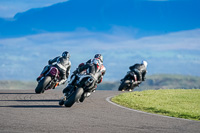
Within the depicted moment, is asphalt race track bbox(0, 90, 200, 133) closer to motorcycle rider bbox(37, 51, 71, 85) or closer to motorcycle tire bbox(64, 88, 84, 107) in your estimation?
motorcycle tire bbox(64, 88, 84, 107)

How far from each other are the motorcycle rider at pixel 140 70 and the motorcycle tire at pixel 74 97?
14.0m

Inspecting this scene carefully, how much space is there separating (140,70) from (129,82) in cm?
145

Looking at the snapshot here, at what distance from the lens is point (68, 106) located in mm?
12320

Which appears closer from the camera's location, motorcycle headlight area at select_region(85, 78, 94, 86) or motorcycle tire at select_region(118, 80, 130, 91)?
motorcycle headlight area at select_region(85, 78, 94, 86)

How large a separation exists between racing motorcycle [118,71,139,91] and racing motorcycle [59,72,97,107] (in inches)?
470

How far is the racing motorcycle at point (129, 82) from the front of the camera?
81.7 ft

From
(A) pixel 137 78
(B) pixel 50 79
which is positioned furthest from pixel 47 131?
(A) pixel 137 78

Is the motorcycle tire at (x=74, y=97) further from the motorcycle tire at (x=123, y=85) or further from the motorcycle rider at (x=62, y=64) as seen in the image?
the motorcycle tire at (x=123, y=85)

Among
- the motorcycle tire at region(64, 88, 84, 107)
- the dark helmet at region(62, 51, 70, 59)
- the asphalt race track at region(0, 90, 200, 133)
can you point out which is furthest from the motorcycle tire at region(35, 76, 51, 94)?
the asphalt race track at region(0, 90, 200, 133)

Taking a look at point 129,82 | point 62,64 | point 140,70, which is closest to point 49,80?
point 62,64

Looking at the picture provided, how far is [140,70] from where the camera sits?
2597 centimetres

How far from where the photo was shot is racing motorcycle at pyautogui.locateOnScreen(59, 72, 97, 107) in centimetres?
1209

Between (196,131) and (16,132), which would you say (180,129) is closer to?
(196,131)

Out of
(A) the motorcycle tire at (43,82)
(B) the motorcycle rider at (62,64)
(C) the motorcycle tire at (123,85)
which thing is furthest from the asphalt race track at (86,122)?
(C) the motorcycle tire at (123,85)
